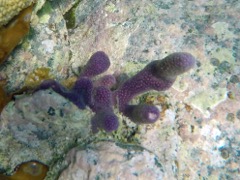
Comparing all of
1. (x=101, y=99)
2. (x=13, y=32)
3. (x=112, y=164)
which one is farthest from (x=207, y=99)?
(x=13, y=32)

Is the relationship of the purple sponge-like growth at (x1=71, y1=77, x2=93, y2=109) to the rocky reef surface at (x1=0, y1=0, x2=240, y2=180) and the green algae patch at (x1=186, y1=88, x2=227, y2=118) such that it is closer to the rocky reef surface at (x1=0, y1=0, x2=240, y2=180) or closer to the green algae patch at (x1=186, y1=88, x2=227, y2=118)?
the rocky reef surface at (x1=0, y1=0, x2=240, y2=180)

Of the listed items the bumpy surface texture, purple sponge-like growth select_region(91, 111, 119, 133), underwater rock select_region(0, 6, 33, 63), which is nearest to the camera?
purple sponge-like growth select_region(91, 111, 119, 133)

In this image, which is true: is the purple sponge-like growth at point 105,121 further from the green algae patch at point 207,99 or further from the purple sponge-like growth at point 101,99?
the green algae patch at point 207,99

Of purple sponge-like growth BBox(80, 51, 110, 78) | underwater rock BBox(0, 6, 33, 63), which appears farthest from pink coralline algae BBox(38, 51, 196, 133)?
underwater rock BBox(0, 6, 33, 63)

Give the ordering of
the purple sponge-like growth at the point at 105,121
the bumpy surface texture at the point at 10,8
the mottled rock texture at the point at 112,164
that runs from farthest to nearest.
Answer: the bumpy surface texture at the point at 10,8
the purple sponge-like growth at the point at 105,121
the mottled rock texture at the point at 112,164

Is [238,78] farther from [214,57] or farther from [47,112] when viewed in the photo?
[47,112]

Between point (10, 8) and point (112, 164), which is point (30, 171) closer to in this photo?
point (112, 164)

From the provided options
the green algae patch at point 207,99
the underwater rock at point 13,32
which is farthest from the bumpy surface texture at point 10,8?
the green algae patch at point 207,99
